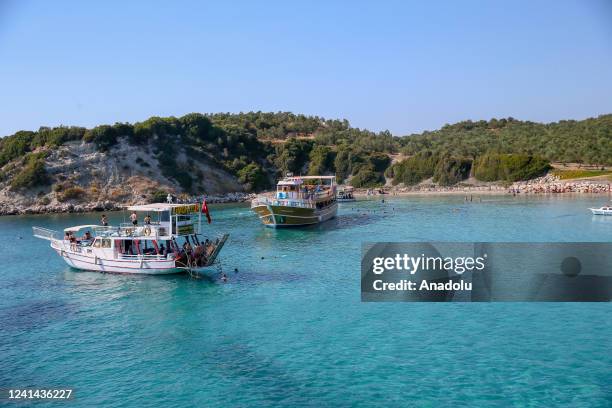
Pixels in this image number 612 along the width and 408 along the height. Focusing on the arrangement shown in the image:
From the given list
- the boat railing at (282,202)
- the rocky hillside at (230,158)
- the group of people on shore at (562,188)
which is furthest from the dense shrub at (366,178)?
the boat railing at (282,202)

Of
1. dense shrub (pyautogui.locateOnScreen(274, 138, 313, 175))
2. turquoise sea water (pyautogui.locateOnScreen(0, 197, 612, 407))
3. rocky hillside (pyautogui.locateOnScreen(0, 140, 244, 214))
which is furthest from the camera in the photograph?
dense shrub (pyautogui.locateOnScreen(274, 138, 313, 175))

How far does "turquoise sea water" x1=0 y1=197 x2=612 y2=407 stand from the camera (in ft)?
56.5

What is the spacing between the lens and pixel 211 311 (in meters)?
26.3

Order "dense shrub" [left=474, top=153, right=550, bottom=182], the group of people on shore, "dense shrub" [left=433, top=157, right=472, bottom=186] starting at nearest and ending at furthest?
the group of people on shore
"dense shrub" [left=474, top=153, right=550, bottom=182]
"dense shrub" [left=433, top=157, right=472, bottom=186]

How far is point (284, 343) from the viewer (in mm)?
21531

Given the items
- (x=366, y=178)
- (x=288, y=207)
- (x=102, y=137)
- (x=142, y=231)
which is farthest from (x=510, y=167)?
(x=142, y=231)

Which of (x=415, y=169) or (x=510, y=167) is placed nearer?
(x=510, y=167)

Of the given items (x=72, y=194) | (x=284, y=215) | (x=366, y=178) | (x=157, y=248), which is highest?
(x=366, y=178)

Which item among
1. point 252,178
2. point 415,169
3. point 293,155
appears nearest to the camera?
point 252,178

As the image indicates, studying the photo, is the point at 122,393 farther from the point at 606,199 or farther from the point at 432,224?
the point at 606,199

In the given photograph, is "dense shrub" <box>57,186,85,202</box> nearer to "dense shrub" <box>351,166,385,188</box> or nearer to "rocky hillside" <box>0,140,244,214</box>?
"rocky hillside" <box>0,140,244,214</box>

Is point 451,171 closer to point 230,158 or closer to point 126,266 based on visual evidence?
point 230,158

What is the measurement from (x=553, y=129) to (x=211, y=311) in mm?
149791

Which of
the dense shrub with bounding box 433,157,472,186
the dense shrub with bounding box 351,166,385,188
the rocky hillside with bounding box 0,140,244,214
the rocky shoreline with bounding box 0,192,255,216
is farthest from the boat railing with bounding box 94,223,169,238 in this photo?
the dense shrub with bounding box 433,157,472,186
